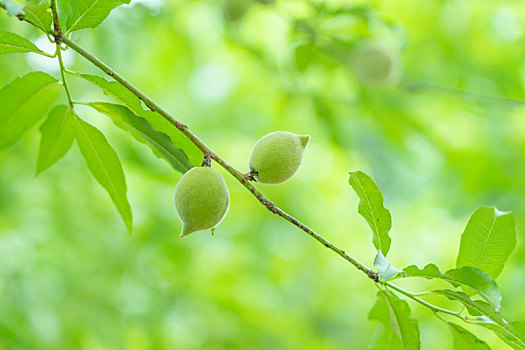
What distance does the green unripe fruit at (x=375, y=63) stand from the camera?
2938 millimetres

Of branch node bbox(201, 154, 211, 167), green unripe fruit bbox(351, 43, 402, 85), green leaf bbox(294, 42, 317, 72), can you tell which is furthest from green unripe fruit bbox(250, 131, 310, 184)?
green unripe fruit bbox(351, 43, 402, 85)

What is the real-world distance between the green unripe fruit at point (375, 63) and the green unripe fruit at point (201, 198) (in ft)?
6.62

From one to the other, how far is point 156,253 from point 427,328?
189 centimetres

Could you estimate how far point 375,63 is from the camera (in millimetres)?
2945

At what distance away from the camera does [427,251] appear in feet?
12.9

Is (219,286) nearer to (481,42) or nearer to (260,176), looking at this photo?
(260,176)

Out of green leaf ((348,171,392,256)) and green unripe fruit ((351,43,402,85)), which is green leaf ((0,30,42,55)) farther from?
green unripe fruit ((351,43,402,85))

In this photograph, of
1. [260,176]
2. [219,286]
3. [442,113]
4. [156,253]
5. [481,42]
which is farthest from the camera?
[442,113]

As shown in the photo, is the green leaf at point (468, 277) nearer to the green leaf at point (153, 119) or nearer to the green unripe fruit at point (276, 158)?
the green unripe fruit at point (276, 158)

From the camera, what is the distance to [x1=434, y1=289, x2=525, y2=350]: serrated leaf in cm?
116

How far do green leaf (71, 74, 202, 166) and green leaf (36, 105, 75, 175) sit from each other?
0.71 ft

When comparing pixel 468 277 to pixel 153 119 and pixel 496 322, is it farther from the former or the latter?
pixel 153 119

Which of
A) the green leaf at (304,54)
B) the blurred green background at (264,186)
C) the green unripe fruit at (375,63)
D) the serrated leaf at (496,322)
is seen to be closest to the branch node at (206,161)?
the serrated leaf at (496,322)

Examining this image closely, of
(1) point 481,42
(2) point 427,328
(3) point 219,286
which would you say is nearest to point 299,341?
(3) point 219,286
